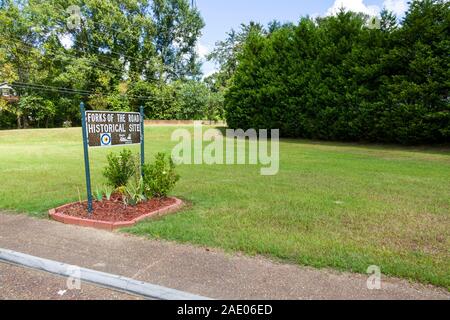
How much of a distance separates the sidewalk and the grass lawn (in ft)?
0.72

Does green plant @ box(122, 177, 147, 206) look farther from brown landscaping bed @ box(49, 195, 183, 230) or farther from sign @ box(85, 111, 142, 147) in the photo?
sign @ box(85, 111, 142, 147)

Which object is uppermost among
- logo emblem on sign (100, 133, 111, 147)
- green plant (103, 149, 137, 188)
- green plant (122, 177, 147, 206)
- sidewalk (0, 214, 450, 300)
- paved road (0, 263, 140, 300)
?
logo emblem on sign (100, 133, 111, 147)

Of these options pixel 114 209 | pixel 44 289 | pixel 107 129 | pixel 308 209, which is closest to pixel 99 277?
pixel 44 289

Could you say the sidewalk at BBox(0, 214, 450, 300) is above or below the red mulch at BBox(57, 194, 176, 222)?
below

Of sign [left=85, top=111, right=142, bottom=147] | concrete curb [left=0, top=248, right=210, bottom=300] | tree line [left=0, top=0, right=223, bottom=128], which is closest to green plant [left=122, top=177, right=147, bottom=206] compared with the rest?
sign [left=85, top=111, right=142, bottom=147]

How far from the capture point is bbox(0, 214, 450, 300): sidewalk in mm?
3076

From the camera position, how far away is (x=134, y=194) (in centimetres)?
575

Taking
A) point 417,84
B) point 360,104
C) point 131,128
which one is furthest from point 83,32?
point 131,128

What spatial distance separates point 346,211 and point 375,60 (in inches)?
584

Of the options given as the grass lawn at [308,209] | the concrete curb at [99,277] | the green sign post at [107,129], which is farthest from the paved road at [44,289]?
the green sign post at [107,129]

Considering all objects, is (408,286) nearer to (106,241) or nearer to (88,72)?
(106,241)

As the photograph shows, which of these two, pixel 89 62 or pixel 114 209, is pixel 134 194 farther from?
pixel 89 62

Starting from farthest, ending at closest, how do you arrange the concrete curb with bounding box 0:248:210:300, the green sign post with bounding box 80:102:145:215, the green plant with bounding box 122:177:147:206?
the green plant with bounding box 122:177:147:206 < the green sign post with bounding box 80:102:145:215 < the concrete curb with bounding box 0:248:210:300
